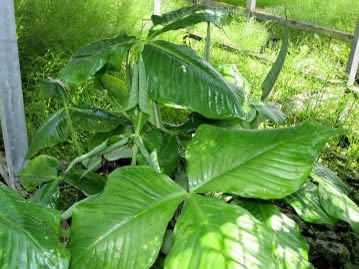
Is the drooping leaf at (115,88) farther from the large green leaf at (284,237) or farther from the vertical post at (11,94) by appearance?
the large green leaf at (284,237)

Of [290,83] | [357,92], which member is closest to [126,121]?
[290,83]

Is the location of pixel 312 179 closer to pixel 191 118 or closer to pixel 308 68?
pixel 191 118

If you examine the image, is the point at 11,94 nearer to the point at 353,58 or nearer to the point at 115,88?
the point at 115,88

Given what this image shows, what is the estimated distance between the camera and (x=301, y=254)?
3.23ft

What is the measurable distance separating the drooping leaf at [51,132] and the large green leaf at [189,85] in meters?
0.38

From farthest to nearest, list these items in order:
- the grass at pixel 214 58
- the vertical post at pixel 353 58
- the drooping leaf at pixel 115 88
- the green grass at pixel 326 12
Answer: the green grass at pixel 326 12, the vertical post at pixel 353 58, the grass at pixel 214 58, the drooping leaf at pixel 115 88

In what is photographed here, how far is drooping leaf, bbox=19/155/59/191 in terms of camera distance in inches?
50.8

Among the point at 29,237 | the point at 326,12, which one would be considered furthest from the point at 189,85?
the point at 326,12

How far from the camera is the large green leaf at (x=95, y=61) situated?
118 cm

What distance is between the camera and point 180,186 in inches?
37.5

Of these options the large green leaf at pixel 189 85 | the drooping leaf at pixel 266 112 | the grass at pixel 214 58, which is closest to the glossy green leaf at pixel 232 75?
the drooping leaf at pixel 266 112

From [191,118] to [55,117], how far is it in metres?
0.42

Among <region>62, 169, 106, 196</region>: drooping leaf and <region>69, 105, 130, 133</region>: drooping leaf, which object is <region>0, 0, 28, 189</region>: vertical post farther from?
<region>62, 169, 106, 196</region>: drooping leaf

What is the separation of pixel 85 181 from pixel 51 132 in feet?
0.84
